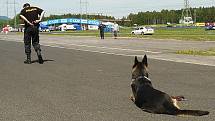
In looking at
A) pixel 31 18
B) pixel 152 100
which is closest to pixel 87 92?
pixel 152 100

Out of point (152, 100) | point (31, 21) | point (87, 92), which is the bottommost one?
point (87, 92)

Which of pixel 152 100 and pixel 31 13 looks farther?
pixel 31 13

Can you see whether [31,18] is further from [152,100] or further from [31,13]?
[152,100]

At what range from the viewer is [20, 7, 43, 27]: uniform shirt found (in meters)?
14.1

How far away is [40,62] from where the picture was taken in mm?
14898

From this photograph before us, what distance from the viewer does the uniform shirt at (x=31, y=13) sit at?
1410 cm

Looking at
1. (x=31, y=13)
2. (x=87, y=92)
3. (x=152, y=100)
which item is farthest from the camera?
(x=31, y=13)

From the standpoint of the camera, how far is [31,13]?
14109 millimetres

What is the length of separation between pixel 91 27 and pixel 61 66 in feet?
427

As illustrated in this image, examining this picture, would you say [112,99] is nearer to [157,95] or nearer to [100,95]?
[100,95]

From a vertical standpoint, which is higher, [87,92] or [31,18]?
[31,18]

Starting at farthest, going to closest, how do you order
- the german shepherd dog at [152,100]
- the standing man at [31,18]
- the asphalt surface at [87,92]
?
the standing man at [31,18]
the asphalt surface at [87,92]
the german shepherd dog at [152,100]

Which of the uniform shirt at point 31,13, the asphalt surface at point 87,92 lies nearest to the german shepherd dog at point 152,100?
the asphalt surface at point 87,92

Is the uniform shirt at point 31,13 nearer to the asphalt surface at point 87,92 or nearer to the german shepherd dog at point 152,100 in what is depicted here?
the asphalt surface at point 87,92
